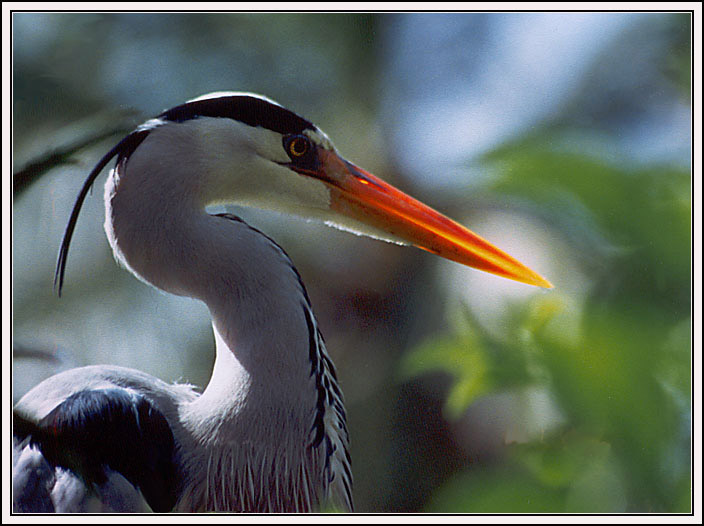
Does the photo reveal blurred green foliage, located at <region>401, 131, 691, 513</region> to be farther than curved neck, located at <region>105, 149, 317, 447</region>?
Yes

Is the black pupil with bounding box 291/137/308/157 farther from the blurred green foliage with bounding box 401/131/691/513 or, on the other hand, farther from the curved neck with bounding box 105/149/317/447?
the blurred green foliage with bounding box 401/131/691/513

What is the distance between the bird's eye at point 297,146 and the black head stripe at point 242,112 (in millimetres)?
15

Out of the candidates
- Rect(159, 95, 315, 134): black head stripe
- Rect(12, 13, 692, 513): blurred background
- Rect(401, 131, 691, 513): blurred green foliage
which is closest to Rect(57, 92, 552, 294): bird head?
Rect(159, 95, 315, 134): black head stripe

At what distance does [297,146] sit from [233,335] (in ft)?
0.78

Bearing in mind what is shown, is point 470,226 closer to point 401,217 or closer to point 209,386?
point 401,217

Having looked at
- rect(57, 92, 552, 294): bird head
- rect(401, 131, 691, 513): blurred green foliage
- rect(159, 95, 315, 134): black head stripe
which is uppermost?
rect(159, 95, 315, 134): black head stripe

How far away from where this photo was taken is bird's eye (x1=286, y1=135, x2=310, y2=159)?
787mm

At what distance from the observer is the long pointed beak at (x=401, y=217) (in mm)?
827

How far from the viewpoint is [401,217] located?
85 centimetres

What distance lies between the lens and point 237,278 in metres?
0.74

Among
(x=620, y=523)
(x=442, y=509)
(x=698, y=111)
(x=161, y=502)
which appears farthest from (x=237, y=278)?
(x=698, y=111)

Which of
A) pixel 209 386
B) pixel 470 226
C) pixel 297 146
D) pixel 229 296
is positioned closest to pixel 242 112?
pixel 297 146

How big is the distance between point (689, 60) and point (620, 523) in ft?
2.25

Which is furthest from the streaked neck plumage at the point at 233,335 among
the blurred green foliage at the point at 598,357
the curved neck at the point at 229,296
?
the blurred green foliage at the point at 598,357
